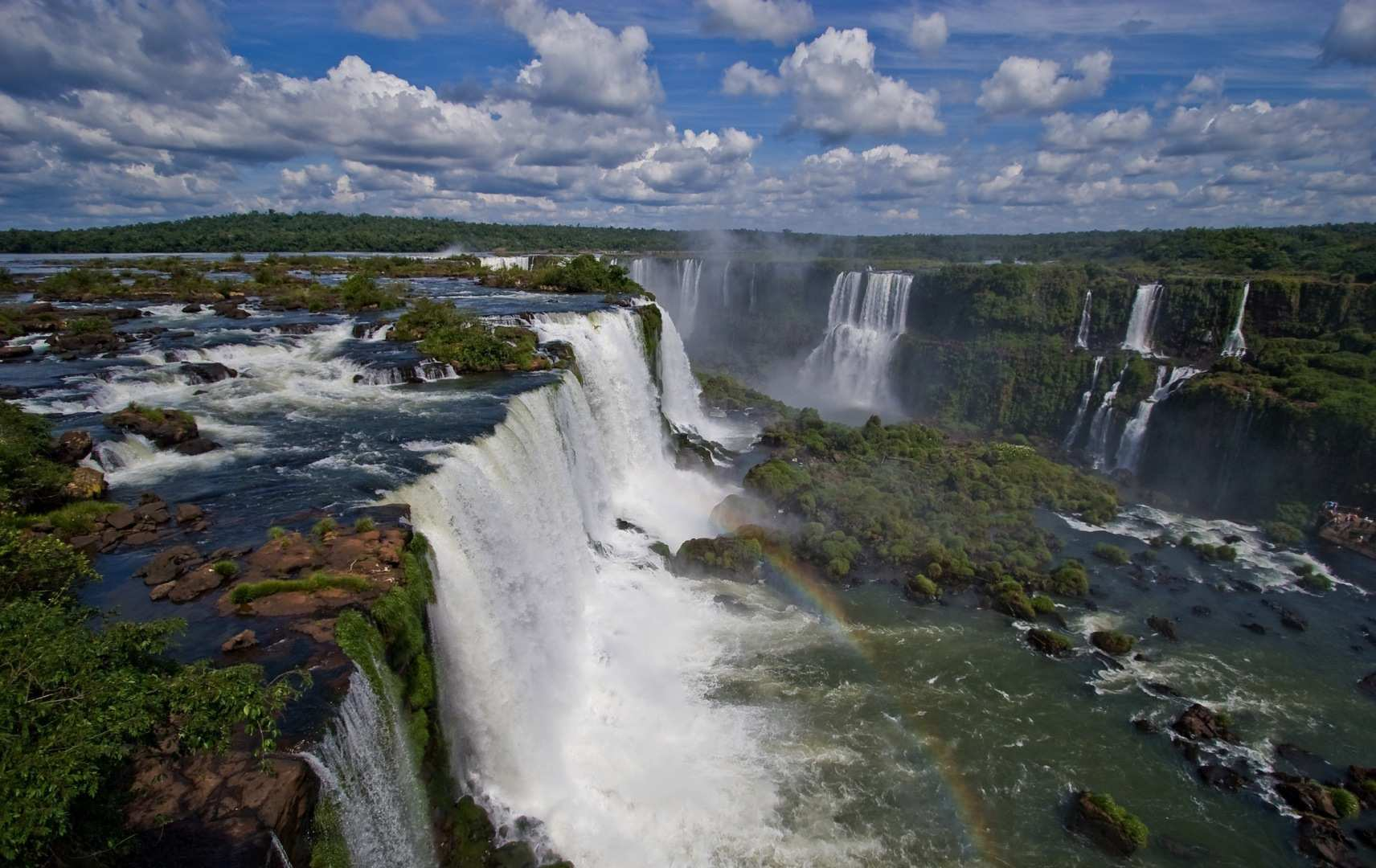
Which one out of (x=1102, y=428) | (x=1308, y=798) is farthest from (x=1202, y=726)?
(x=1102, y=428)

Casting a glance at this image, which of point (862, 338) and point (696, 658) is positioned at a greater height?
point (862, 338)

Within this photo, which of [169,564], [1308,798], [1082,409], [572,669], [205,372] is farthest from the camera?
[1082,409]

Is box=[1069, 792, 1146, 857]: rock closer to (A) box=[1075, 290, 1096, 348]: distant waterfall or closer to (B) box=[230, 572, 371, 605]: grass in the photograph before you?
(B) box=[230, 572, 371, 605]: grass

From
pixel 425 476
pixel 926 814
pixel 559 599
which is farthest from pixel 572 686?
pixel 926 814

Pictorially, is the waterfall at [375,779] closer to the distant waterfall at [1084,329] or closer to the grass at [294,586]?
the grass at [294,586]

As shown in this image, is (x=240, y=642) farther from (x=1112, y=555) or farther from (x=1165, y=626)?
(x=1112, y=555)

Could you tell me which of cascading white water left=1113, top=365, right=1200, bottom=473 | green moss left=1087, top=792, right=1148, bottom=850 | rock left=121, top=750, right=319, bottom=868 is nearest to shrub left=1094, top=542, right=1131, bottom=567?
cascading white water left=1113, top=365, right=1200, bottom=473

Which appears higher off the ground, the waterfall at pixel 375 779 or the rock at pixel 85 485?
the rock at pixel 85 485

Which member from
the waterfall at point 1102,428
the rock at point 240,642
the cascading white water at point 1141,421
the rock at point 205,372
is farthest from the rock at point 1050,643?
the rock at point 205,372
